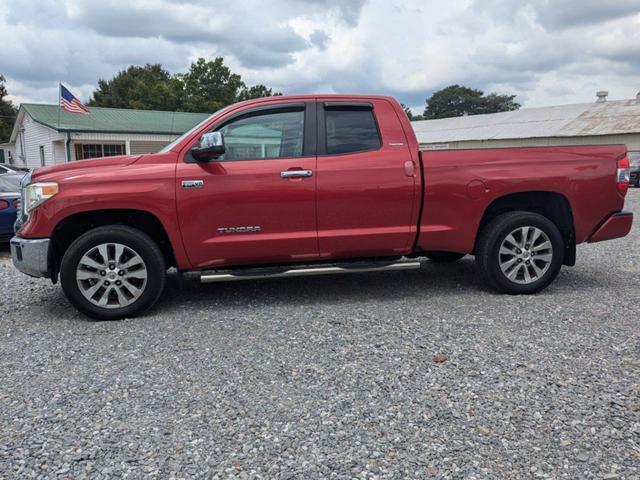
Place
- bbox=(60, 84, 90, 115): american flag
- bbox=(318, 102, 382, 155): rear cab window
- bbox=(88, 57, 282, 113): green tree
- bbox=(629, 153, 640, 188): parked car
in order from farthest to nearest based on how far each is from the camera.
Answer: bbox=(88, 57, 282, 113): green tree
bbox=(629, 153, 640, 188): parked car
bbox=(60, 84, 90, 115): american flag
bbox=(318, 102, 382, 155): rear cab window

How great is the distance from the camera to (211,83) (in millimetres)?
A: 48875

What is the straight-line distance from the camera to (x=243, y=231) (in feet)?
15.2

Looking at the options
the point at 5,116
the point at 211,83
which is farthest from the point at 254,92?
the point at 5,116

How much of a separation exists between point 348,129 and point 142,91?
50168 mm

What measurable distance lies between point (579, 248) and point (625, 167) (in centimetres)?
293

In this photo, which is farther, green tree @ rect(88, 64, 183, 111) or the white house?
green tree @ rect(88, 64, 183, 111)

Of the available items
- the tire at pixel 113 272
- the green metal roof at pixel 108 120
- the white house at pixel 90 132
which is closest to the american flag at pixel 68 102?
the green metal roof at pixel 108 120

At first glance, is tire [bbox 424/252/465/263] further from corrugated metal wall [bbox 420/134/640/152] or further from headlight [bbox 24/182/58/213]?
corrugated metal wall [bbox 420/134/640/152]

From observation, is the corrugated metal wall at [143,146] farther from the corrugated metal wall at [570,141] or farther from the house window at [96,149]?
the corrugated metal wall at [570,141]

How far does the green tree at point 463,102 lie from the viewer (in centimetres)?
8088

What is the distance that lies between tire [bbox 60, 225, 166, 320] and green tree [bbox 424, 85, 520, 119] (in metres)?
82.2

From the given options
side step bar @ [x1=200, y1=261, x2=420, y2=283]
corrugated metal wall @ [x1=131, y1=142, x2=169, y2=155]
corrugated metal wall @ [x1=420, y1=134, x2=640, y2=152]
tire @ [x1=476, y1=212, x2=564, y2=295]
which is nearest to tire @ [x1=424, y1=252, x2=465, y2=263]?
tire @ [x1=476, y1=212, x2=564, y2=295]

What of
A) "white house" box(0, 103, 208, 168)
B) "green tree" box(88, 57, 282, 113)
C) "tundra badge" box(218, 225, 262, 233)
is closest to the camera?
"tundra badge" box(218, 225, 262, 233)

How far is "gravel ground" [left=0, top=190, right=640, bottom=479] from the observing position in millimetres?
2477
